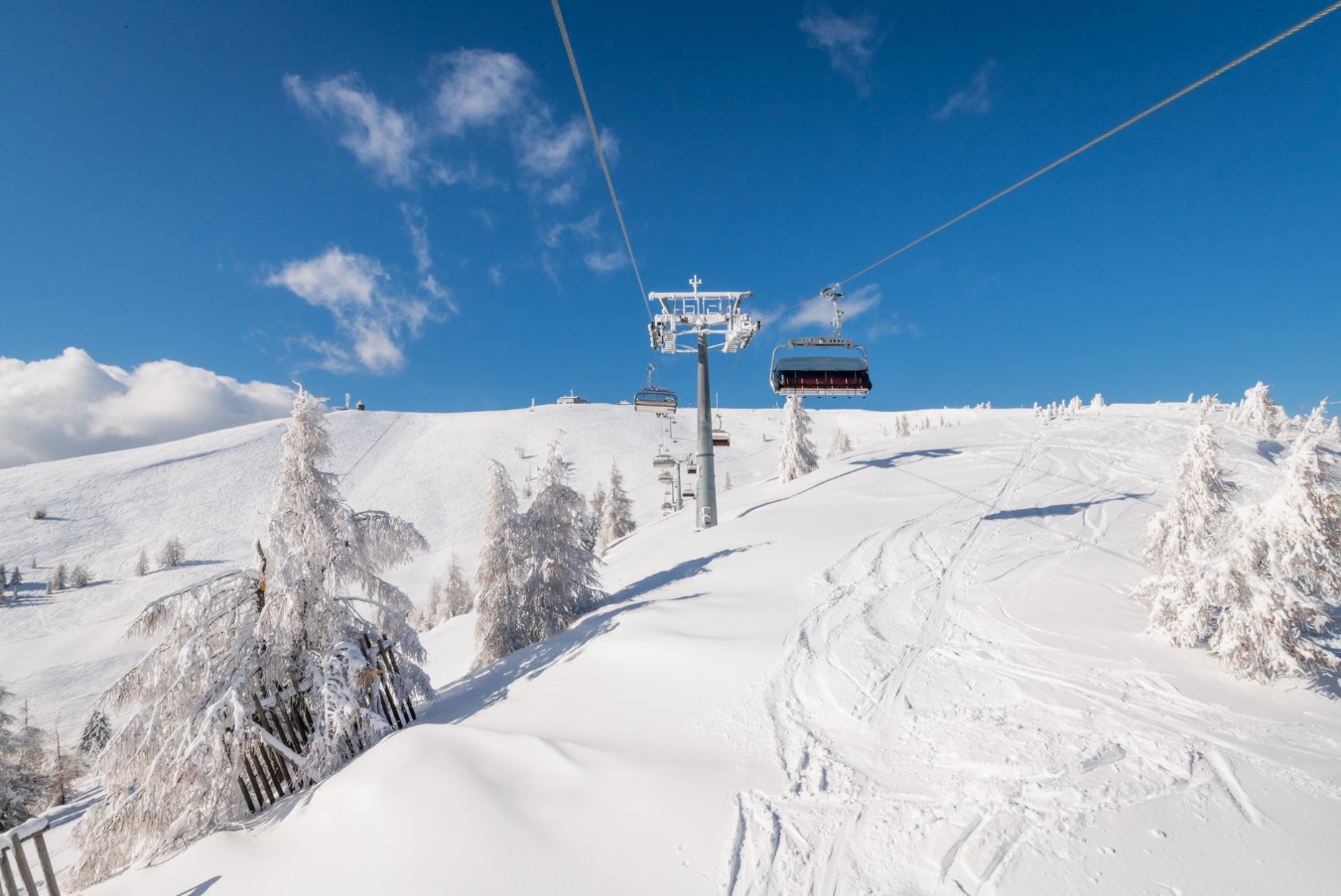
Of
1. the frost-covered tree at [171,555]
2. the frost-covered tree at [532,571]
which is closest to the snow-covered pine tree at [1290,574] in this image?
the frost-covered tree at [532,571]

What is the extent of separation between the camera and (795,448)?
145ft

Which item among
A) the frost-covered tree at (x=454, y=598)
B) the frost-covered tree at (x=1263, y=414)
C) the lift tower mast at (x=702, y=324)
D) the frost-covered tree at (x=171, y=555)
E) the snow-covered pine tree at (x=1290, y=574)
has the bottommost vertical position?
the frost-covered tree at (x=454, y=598)

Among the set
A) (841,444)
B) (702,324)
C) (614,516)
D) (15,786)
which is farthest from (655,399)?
(841,444)

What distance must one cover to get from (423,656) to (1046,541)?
14765mm

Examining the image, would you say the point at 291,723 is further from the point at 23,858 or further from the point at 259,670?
the point at 23,858

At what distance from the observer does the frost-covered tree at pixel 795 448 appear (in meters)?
43.6

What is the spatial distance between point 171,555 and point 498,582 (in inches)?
2661

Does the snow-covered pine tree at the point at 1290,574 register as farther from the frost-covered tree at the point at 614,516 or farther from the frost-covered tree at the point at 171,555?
the frost-covered tree at the point at 171,555

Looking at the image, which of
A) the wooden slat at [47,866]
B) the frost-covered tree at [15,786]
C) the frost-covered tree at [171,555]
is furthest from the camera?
the frost-covered tree at [171,555]

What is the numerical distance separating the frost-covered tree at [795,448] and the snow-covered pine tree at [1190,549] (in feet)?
112

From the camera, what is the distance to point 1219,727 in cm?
605

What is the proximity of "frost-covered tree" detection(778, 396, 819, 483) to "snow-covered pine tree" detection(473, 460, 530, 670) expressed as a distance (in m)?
29.2

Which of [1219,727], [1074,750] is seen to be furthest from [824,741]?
[1219,727]

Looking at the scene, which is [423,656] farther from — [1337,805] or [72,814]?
[72,814]
